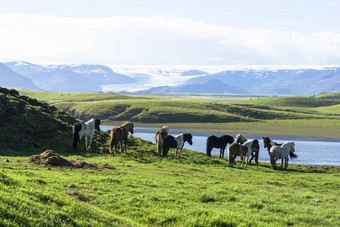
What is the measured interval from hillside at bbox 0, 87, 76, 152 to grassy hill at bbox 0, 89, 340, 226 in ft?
0.35

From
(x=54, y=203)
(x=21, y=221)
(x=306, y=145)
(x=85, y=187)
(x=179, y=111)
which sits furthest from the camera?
(x=179, y=111)

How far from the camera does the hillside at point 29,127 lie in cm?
3725

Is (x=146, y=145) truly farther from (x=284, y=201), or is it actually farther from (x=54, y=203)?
(x=54, y=203)

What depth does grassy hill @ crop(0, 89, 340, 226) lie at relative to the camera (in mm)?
12648

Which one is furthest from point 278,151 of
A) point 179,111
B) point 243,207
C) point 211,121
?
point 179,111

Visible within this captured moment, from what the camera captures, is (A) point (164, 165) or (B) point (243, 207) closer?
(B) point (243, 207)

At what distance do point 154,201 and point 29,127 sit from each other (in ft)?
85.4

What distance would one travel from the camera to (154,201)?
1773cm

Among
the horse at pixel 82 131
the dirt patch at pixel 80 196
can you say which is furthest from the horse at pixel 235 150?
the dirt patch at pixel 80 196

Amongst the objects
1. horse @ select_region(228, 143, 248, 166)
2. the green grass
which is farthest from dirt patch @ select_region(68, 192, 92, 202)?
horse @ select_region(228, 143, 248, 166)

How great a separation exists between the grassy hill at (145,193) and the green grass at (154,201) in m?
0.03

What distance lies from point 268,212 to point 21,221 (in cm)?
1144

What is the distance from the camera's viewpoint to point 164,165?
35.2 meters

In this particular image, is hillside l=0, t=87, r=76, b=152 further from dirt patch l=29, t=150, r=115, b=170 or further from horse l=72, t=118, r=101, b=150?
dirt patch l=29, t=150, r=115, b=170
